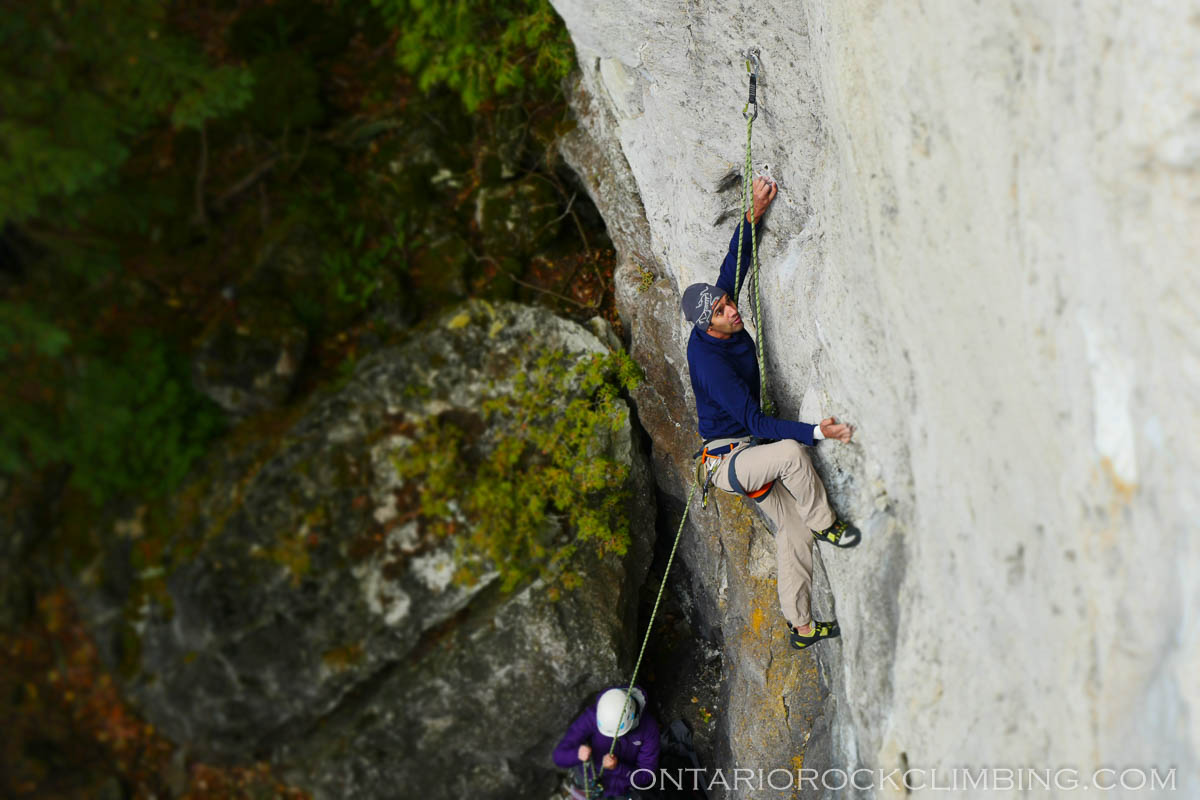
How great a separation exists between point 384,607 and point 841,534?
4.25 m

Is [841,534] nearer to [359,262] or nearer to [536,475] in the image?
[536,475]

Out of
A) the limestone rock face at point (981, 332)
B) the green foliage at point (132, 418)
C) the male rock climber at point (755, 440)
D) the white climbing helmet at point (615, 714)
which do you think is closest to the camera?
the limestone rock face at point (981, 332)

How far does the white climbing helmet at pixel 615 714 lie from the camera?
5570 millimetres

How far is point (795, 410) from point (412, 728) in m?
4.58

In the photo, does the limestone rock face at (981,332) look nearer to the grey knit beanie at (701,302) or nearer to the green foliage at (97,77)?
the grey knit beanie at (701,302)

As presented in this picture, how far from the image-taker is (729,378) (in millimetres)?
4098

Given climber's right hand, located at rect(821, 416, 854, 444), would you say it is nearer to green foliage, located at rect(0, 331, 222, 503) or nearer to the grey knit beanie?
the grey knit beanie

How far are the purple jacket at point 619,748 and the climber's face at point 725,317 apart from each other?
3514 millimetres

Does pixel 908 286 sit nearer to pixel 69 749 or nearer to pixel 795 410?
pixel 795 410

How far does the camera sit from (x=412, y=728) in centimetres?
627

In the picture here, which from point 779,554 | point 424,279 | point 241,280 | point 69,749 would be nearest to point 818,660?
point 779,554

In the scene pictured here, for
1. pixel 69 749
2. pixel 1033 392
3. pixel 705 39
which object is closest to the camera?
pixel 1033 392

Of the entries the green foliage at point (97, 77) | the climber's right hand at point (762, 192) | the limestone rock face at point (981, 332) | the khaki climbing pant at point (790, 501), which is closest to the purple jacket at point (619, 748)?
the limestone rock face at point (981, 332)

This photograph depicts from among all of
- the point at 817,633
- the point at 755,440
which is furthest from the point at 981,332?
the point at 817,633
